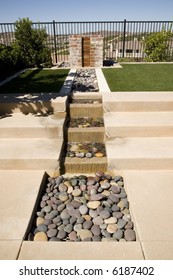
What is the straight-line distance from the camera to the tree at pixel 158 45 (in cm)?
1284

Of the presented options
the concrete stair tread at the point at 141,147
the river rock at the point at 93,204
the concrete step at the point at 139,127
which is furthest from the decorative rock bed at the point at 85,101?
the river rock at the point at 93,204

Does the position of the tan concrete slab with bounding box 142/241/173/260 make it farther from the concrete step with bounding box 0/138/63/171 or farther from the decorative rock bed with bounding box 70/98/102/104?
the decorative rock bed with bounding box 70/98/102/104

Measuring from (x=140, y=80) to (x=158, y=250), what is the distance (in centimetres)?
589

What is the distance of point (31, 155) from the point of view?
3.86m

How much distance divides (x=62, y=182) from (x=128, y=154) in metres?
1.17

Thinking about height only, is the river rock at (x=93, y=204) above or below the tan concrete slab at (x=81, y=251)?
above

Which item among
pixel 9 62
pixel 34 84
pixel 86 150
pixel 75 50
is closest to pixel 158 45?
pixel 75 50

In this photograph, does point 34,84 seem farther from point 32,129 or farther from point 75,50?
point 75,50

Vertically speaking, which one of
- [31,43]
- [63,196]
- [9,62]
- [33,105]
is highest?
[31,43]

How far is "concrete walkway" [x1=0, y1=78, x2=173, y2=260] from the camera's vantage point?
2.42 m

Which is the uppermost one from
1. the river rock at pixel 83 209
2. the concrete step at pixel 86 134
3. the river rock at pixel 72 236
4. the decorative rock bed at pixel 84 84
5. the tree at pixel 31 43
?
the tree at pixel 31 43

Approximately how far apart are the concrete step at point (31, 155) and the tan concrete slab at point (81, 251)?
4.85 ft

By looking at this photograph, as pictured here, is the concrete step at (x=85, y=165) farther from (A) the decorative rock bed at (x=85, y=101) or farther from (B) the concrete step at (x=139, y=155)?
(A) the decorative rock bed at (x=85, y=101)

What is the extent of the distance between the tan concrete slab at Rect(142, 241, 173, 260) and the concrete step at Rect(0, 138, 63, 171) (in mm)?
1868
